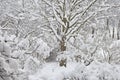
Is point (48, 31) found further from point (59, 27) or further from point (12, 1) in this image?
point (12, 1)

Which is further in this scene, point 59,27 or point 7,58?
point 59,27

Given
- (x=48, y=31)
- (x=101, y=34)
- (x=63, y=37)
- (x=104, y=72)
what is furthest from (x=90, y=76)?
(x=101, y=34)

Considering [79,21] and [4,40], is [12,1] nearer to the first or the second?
[79,21]

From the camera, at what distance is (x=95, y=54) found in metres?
13.5

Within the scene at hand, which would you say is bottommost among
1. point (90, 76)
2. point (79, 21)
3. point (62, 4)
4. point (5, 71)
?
point (90, 76)

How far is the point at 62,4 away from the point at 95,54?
3.50 metres

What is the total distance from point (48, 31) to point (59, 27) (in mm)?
531

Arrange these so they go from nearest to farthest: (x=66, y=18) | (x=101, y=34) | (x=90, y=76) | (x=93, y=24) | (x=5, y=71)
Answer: (x=5, y=71) → (x=90, y=76) → (x=66, y=18) → (x=93, y=24) → (x=101, y=34)

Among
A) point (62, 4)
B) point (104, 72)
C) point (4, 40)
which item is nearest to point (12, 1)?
point (62, 4)

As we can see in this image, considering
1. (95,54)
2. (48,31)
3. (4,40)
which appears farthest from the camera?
(95,54)

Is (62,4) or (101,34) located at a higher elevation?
(62,4)

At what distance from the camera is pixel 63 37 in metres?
11.0

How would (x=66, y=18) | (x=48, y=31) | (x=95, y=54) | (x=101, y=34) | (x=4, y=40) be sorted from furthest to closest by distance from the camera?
(x=101, y=34)
(x=95, y=54)
(x=48, y=31)
(x=66, y=18)
(x=4, y=40)

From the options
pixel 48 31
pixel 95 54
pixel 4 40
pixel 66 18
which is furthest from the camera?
pixel 95 54
